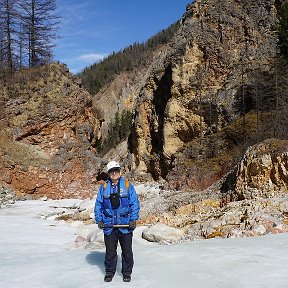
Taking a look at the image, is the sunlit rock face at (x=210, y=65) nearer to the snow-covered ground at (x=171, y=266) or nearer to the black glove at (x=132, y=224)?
the snow-covered ground at (x=171, y=266)

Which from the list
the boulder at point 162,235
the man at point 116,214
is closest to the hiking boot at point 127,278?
the man at point 116,214

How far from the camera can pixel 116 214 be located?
220 inches

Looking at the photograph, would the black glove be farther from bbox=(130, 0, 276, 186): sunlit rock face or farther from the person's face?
bbox=(130, 0, 276, 186): sunlit rock face

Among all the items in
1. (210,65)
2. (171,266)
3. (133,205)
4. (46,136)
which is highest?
(210,65)

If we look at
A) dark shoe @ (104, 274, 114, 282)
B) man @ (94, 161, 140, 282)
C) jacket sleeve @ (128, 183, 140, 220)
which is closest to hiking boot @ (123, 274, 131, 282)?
man @ (94, 161, 140, 282)

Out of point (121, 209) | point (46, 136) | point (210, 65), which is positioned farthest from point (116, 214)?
point (210, 65)

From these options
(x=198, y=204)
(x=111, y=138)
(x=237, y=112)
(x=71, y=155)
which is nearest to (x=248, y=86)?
(x=237, y=112)

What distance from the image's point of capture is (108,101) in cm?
9794

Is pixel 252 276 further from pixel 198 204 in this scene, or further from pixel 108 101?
pixel 108 101

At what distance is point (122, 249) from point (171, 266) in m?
1.07

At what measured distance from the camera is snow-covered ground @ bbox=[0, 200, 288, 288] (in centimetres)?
555

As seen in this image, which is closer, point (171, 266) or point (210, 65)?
point (171, 266)

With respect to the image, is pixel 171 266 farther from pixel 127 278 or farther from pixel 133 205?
pixel 133 205

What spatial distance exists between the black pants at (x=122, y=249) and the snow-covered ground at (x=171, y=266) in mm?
183
